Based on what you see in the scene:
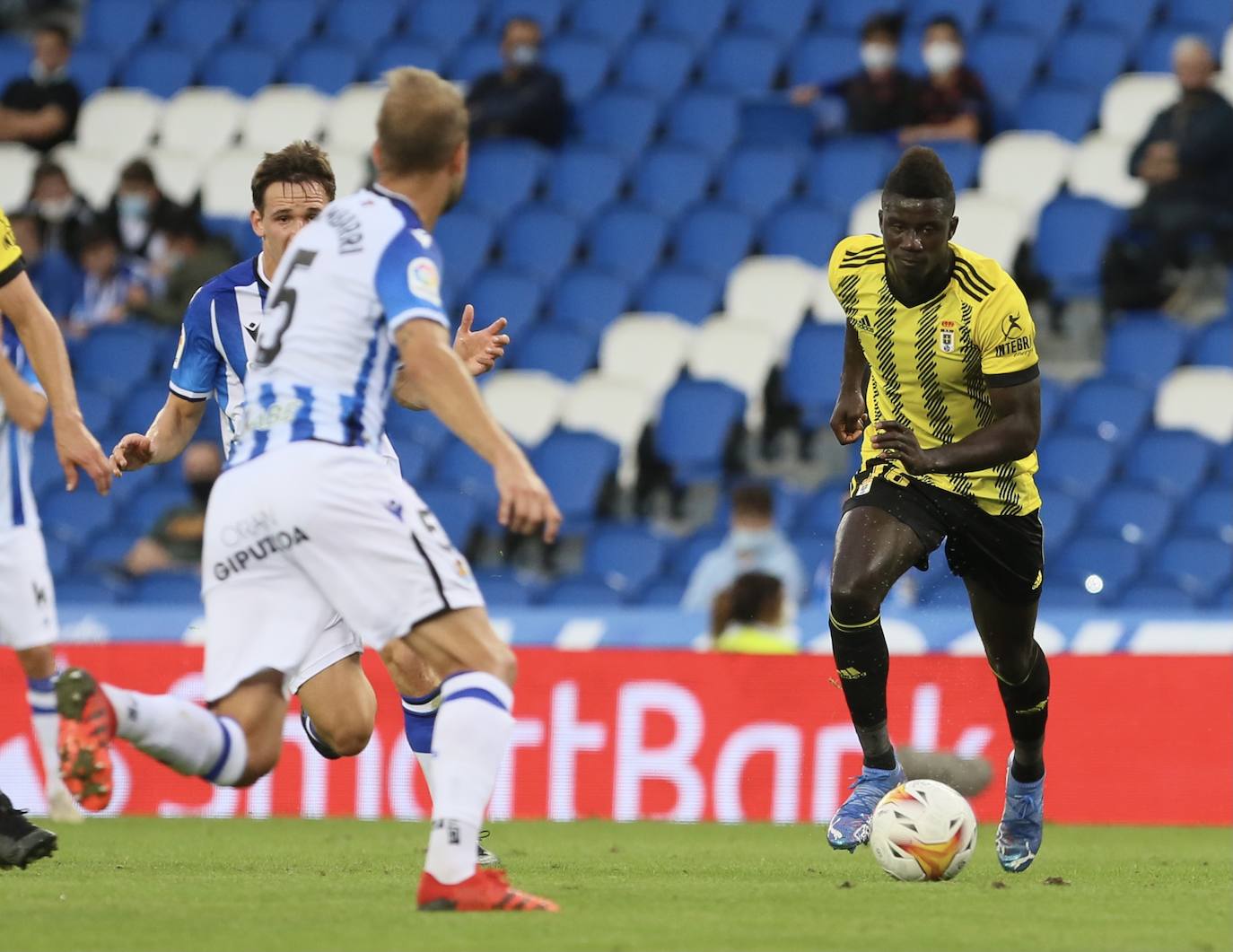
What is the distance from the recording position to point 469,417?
5.40 m

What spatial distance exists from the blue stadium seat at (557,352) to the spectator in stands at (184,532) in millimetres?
2604

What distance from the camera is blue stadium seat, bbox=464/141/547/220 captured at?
646 inches

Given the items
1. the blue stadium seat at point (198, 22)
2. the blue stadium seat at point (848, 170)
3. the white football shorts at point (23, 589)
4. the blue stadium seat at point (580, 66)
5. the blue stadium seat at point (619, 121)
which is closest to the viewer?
the white football shorts at point (23, 589)

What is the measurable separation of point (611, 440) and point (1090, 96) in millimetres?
5117

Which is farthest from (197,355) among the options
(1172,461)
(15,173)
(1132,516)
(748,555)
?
(15,173)

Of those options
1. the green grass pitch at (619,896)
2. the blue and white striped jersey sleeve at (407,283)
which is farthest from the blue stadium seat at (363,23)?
the blue and white striped jersey sleeve at (407,283)

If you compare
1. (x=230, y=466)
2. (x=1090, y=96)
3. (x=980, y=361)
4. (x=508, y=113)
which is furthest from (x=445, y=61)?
(x=230, y=466)

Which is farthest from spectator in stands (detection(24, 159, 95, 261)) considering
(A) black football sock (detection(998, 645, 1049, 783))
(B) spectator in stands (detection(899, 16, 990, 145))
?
(A) black football sock (detection(998, 645, 1049, 783))

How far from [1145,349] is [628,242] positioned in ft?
13.1

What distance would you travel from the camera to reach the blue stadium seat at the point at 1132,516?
13.6 m

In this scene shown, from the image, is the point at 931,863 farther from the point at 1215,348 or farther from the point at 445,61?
the point at 445,61

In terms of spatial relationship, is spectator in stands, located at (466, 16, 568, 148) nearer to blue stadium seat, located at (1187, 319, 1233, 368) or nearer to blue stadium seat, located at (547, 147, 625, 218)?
blue stadium seat, located at (547, 147, 625, 218)

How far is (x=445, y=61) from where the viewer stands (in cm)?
1756

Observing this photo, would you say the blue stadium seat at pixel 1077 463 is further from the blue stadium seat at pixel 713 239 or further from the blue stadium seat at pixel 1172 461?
the blue stadium seat at pixel 713 239
